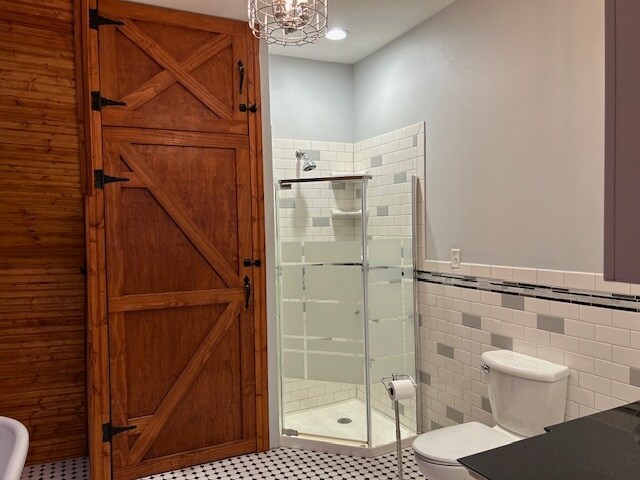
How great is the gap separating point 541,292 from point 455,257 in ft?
2.09

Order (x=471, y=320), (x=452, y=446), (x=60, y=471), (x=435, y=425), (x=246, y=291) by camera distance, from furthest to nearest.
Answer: (x=435, y=425) < (x=246, y=291) < (x=60, y=471) < (x=471, y=320) < (x=452, y=446)

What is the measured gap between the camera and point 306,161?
389cm

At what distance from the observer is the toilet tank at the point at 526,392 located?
7.27ft

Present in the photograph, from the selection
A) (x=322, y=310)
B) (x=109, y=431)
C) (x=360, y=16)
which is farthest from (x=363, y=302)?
(x=360, y=16)

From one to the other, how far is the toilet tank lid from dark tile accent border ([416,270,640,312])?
32cm

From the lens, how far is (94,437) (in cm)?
268

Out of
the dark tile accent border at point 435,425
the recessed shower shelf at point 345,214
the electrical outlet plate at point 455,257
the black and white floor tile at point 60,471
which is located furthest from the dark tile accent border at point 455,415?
the black and white floor tile at point 60,471

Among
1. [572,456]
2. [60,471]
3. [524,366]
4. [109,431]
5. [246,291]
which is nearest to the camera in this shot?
[572,456]

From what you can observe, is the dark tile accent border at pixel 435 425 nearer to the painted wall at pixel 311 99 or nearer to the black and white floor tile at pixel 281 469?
the black and white floor tile at pixel 281 469

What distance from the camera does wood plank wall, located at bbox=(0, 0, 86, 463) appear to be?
2.60 meters

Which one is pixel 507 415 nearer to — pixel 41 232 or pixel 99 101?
pixel 99 101

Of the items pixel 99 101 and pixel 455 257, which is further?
pixel 455 257

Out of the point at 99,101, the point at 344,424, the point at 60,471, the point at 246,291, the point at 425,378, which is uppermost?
the point at 99,101

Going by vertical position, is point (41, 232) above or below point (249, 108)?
below
